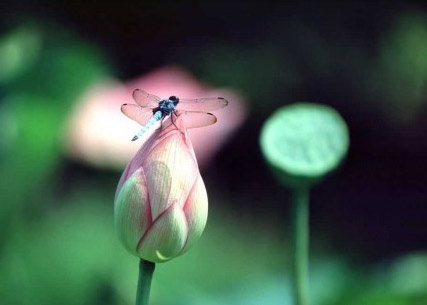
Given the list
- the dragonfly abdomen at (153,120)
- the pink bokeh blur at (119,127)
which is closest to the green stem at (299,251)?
the dragonfly abdomen at (153,120)

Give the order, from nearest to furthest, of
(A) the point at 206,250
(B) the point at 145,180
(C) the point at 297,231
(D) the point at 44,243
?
(B) the point at 145,180, (C) the point at 297,231, (D) the point at 44,243, (A) the point at 206,250

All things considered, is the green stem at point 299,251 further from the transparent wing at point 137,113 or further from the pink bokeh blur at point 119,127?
the pink bokeh blur at point 119,127

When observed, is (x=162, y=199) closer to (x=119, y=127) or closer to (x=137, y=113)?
(x=137, y=113)

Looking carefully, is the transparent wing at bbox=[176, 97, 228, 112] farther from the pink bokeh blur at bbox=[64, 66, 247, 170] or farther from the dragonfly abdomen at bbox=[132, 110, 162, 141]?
the pink bokeh blur at bbox=[64, 66, 247, 170]

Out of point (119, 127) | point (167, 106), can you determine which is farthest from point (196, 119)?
point (119, 127)

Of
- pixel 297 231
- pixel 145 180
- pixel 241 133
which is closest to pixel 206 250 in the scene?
pixel 241 133

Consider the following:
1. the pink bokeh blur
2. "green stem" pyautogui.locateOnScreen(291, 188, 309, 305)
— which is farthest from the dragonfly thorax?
the pink bokeh blur

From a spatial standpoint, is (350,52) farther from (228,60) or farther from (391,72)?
(228,60)
